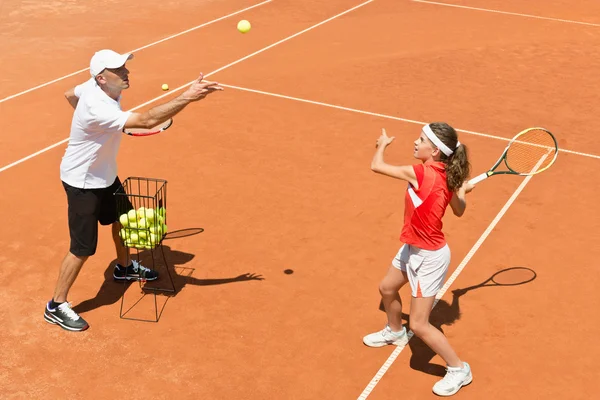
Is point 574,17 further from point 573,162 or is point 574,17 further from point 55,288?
point 55,288

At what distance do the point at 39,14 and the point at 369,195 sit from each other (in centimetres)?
1110

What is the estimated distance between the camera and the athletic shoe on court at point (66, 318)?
7418 mm

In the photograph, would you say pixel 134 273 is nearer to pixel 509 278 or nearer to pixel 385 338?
pixel 385 338

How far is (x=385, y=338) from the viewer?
727cm

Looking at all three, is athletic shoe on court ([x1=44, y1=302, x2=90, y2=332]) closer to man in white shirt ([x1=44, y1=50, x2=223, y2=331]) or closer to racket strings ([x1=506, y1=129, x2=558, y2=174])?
man in white shirt ([x1=44, y1=50, x2=223, y2=331])

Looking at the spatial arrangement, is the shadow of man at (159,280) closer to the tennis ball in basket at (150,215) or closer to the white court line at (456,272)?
the tennis ball in basket at (150,215)

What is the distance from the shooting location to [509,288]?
8.20 metres

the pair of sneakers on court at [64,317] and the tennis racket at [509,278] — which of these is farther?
the tennis racket at [509,278]

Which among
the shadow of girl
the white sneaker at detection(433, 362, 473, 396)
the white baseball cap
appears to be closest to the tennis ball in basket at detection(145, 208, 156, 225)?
the white baseball cap

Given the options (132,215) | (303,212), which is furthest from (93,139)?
(303,212)

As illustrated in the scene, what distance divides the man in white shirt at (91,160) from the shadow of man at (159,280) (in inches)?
16.6

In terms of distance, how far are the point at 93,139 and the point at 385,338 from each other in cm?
297

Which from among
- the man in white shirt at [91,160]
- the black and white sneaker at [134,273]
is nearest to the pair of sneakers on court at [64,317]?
the man in white shirt at [91,160]

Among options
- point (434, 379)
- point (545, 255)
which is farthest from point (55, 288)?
point (545, 255)
